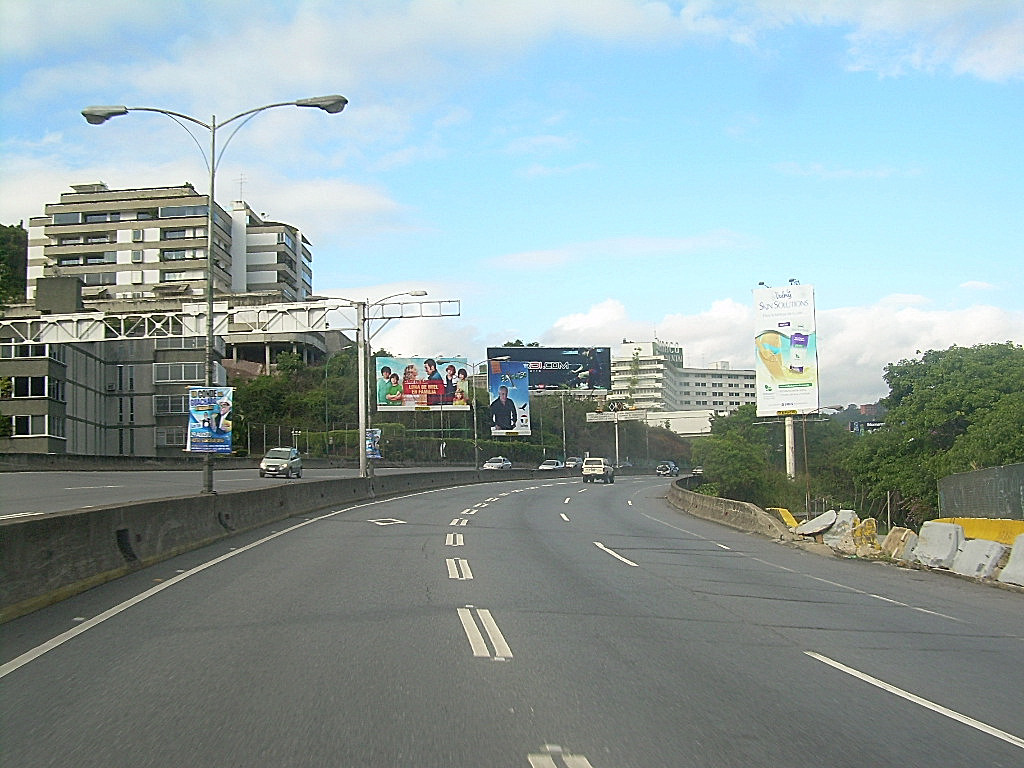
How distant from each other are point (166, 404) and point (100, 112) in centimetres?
6181

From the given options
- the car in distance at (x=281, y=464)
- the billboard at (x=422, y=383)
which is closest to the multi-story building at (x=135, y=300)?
the billboard at (x=422, y=383)

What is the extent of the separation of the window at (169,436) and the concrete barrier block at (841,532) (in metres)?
65.5

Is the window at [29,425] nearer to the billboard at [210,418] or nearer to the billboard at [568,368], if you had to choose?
the billboard at [568,368]

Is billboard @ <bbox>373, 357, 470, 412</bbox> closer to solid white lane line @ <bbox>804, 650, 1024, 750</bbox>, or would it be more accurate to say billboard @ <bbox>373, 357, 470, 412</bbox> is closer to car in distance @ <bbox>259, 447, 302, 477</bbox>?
car in distance @ <bbox>259, 447, 302, 477</bbox>

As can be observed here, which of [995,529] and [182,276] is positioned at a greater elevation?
A: [182,276]

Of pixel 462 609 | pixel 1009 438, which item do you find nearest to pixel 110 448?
pixel 1009 438

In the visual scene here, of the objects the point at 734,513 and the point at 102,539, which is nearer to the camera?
the point at 102,539

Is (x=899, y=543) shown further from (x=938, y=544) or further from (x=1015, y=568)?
(x=1015, y=568)

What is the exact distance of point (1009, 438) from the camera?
4416cm

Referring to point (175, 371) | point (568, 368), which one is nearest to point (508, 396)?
point (568, 368)

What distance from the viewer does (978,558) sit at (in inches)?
666

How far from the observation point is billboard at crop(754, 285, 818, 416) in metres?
64.4

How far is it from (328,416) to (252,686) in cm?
8577

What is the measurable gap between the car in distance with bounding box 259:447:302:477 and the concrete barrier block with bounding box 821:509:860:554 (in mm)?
34796
